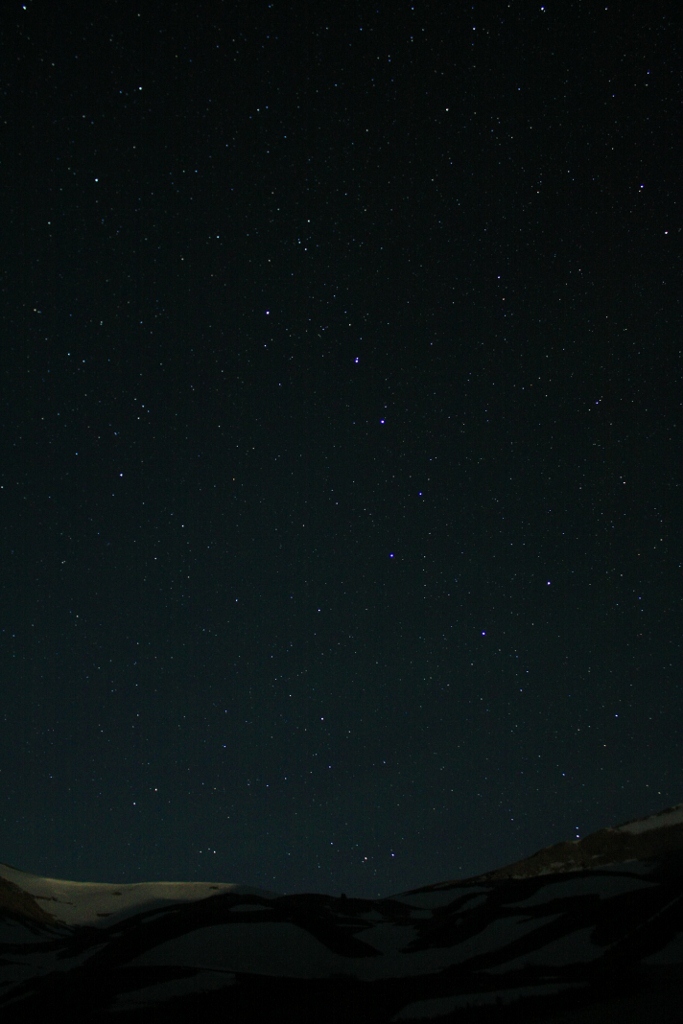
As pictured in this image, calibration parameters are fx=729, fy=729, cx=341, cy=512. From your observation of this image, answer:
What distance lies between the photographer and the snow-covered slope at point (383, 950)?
57.8 feet

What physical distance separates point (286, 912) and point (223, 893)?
27.5 feet

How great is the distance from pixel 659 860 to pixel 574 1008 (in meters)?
20.0

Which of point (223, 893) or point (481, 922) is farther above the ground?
point (223, 893)

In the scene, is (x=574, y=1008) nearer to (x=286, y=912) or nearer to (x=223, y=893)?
(x=286, y=912)

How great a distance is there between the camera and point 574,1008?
15219 mm

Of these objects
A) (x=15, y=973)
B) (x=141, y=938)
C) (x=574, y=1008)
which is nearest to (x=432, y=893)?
(x=141, y=938)

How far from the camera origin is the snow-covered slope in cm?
1762

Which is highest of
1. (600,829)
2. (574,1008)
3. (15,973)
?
(600,829)

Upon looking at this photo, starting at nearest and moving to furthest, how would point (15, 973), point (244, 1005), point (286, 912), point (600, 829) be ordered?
point (244, 1005) → point (15, 973) → point (286, 912) → point (600, 829)

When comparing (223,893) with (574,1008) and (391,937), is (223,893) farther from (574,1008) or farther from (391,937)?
(574,1008)

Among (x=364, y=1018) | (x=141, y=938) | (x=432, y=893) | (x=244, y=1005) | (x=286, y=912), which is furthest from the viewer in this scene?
(x=432, y=893)

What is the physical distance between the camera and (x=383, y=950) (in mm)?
26422

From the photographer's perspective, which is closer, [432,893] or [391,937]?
[391,937]

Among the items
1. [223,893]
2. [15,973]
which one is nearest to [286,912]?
[223,893]
